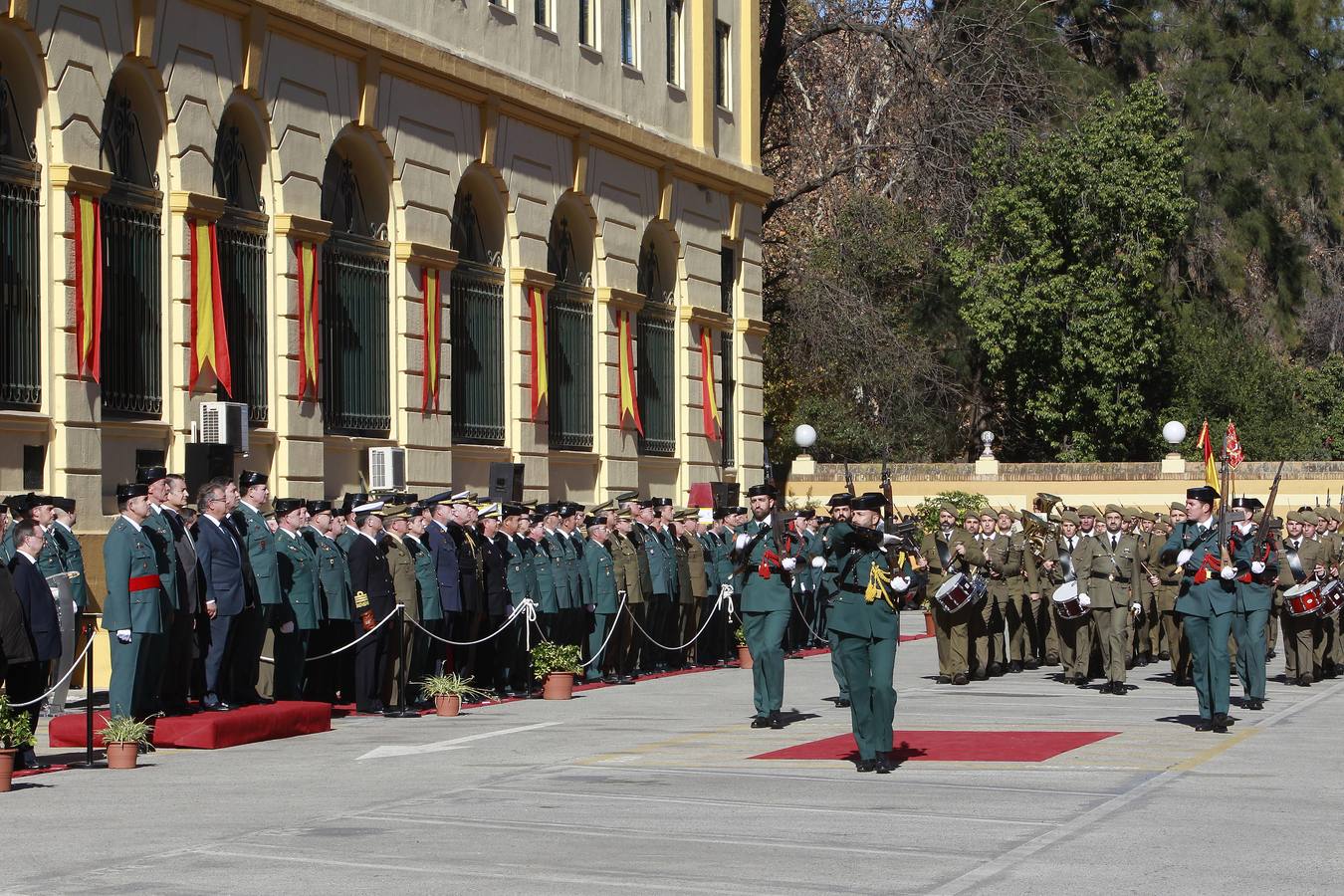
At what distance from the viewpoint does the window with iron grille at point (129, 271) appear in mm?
21891

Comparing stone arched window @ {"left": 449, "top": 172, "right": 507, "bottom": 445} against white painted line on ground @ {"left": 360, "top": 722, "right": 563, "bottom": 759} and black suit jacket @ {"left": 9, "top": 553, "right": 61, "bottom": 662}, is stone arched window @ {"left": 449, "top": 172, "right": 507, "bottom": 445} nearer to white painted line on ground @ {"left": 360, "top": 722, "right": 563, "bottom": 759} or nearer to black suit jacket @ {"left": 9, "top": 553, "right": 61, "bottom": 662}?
white painted line on ground @ {"left": 360, "top": 722, "right": 563, "bottom": 759}

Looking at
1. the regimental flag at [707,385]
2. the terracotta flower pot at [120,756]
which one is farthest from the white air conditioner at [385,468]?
the regimental flag at [707,385]

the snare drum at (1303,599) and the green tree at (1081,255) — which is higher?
the green tree at (1081,255)

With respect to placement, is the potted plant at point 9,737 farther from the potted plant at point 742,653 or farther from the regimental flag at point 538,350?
the regimental flag at point 538,350

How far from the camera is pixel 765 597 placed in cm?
1862

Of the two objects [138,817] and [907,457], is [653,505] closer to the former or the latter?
[138,817]

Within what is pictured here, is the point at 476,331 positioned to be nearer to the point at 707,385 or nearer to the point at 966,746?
the point at 707,385

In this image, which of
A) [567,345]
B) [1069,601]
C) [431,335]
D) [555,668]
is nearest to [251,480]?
[555,668]

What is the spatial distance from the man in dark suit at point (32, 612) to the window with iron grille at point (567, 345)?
629 inches

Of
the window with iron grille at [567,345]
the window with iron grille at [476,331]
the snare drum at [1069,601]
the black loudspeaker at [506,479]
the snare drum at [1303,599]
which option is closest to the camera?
the snare drum at [1069,601]

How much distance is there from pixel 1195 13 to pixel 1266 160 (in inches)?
163

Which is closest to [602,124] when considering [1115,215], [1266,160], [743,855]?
[1115,215]

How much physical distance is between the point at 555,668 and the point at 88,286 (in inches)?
237

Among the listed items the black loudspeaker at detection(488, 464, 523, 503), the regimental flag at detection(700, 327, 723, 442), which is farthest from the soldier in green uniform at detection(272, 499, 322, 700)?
the regimental flag at detection(700, 327, 723, 442)
